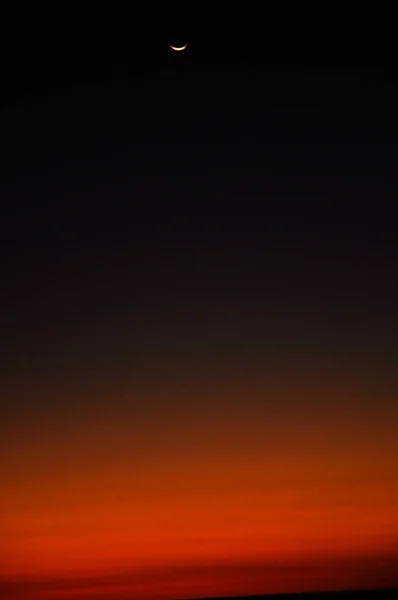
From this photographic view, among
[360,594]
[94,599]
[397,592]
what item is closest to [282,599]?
[360,594]

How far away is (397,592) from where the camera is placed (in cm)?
616

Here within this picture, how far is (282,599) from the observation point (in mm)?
6617

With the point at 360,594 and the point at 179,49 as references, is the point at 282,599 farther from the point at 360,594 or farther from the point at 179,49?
the point at 179,49

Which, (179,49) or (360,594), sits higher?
(179,49)

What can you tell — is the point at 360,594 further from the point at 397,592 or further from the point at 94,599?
the point at 94,599

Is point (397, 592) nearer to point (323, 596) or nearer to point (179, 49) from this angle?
point (323, 596)

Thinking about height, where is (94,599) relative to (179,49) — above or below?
below

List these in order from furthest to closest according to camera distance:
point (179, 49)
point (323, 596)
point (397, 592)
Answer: point (179, 49)
point (323, 596)
point (397, 592)

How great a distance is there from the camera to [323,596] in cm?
661

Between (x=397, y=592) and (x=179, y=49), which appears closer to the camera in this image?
(x=397, y=592)

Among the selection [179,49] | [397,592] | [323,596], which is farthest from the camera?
[179,49]

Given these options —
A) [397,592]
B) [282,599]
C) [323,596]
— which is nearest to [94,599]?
[282,599]

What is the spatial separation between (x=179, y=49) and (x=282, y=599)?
1095cm

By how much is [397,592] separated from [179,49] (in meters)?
11.0
